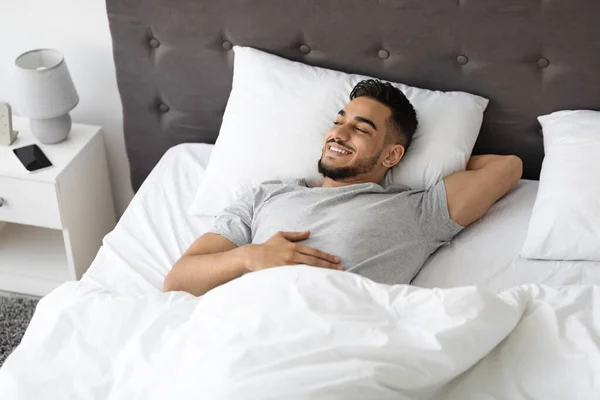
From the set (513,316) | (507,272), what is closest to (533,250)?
(507,272)

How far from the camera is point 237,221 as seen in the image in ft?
6.11

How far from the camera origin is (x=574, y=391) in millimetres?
1341

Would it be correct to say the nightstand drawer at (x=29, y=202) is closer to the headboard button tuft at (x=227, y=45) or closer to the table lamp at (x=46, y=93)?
the table lamp at (x=46, y=93)

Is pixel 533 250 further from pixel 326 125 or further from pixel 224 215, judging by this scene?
pixel 224 215

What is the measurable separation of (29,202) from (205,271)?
822 millimetres

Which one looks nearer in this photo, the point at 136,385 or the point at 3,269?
the point at 136,385

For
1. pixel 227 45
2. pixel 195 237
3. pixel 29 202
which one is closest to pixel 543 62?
pixel 227 45

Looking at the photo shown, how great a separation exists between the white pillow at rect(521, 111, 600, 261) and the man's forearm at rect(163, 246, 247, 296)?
68 centimetres

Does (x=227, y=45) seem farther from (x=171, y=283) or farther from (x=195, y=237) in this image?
(x=171, y=283)

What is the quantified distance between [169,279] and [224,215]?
240 mm

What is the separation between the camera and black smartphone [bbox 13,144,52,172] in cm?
222

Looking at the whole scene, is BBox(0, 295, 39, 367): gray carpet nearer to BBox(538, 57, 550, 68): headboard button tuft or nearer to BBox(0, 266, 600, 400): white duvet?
BBox(0, 266, 600, 400): white duvet

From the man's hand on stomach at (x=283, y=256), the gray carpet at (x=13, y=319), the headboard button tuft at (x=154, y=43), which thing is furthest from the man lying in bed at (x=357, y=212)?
the gray carpet at (x=13, y=319)

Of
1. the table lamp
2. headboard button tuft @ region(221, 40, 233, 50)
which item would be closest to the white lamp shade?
the table lamp
